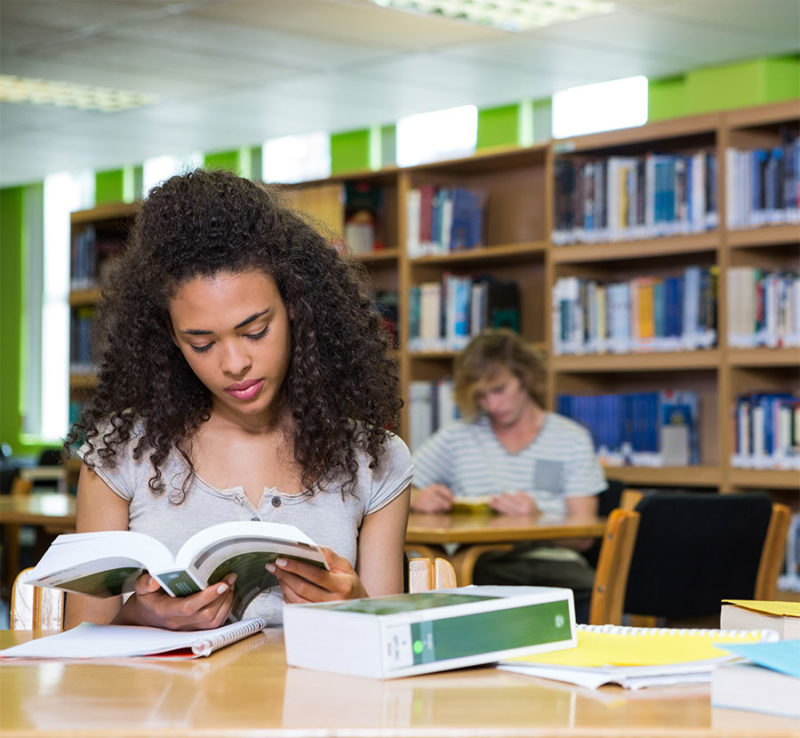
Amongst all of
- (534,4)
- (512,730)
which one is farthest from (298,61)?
(512,730)

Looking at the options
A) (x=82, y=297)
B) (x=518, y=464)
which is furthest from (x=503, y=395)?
(x=82, y=297)

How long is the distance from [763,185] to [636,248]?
562mm

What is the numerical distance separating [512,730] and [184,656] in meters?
0.47

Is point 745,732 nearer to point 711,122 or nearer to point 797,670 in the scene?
point 797,670

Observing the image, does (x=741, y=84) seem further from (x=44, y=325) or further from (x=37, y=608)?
(x=44, y=325)

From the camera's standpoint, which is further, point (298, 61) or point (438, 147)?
point (438, 147)

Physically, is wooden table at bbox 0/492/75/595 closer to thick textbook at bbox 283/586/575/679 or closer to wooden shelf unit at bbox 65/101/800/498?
wooden shelf unit at bbox 65/101/800/498

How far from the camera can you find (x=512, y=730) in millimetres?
1029

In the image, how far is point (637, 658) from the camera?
4.11 ft

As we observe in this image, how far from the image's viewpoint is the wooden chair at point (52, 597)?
1.75m

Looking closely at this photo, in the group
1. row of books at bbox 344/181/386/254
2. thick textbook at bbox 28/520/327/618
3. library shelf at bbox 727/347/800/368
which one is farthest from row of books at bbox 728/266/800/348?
thick textbook at bbox 28/520/327/618

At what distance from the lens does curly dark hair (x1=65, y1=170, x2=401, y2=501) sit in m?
1.82

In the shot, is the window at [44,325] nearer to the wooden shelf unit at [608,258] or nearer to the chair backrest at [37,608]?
the wooden shelf unit at [608,258]

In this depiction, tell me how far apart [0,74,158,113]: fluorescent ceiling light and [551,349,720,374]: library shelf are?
3.84m
